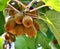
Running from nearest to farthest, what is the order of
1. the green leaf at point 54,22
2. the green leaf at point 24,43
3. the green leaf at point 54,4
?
the green leaf at point 54,4
the green leaf at point 54,22
the green leaf at point 24,43

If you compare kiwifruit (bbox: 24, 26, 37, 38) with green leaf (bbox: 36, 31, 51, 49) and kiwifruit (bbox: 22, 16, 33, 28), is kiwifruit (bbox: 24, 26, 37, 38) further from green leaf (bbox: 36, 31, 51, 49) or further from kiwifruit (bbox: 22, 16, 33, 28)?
green leaf (bbox: 36, 31, 51, 49)

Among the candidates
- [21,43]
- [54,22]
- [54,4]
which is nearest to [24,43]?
[21,43]

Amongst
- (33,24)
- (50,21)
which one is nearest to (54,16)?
(50,21)

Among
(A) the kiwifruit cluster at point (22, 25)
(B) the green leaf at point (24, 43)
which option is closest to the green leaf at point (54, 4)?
(A) the kiwifruit cluster at point (22, 25)

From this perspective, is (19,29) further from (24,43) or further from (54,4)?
(24,43)

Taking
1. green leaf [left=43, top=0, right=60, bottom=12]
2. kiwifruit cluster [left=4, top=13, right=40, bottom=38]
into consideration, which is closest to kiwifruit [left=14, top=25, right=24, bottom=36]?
kiwifruit cluster [left=4, top=13, right=40, bottom=38]

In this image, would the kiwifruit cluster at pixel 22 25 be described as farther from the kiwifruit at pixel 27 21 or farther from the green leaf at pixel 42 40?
the green leaf at pixel 42 40

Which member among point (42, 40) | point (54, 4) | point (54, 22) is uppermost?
point (54, 4)
